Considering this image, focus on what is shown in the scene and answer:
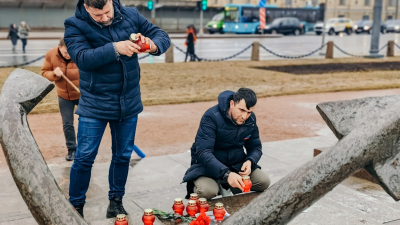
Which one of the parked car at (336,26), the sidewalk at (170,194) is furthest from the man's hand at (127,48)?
the parked car at (336,26)

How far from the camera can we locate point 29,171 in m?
2.04

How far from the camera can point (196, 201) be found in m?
3.34

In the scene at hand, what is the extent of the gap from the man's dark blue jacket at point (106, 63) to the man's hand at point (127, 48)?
0.16m

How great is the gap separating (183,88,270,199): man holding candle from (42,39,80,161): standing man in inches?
81.5

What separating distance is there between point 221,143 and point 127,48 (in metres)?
1.23

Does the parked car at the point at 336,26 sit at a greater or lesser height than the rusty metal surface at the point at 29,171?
lesser

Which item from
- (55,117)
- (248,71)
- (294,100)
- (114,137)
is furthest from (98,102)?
(248,71)

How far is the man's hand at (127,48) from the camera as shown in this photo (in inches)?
116

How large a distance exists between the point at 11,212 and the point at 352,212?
8.58 feet

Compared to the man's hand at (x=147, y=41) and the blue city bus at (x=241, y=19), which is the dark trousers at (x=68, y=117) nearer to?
the man's hand at (x=147, y=41)

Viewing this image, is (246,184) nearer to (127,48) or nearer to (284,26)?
(127,48)

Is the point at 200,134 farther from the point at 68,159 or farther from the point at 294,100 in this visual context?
the point at 294,100

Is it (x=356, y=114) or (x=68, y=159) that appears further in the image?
(x=68, y=159)

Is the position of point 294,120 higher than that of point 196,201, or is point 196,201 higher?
point 196,201
